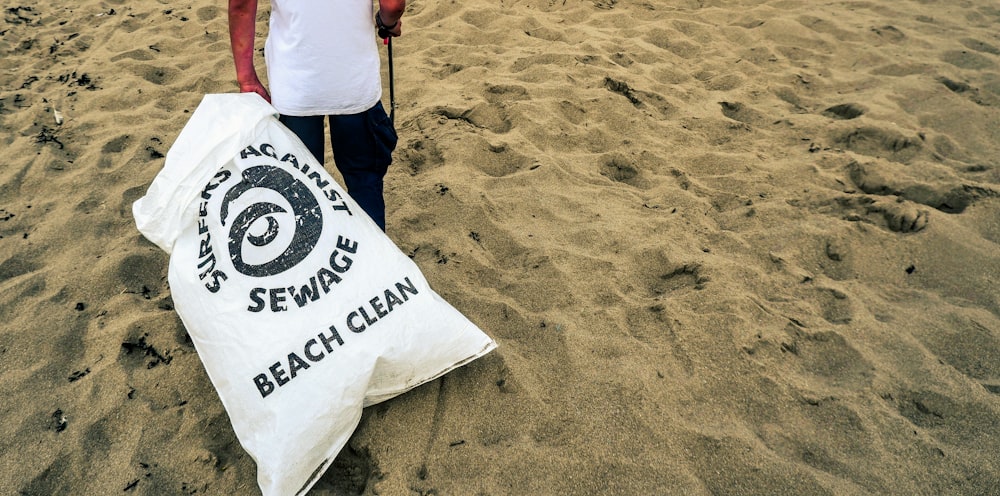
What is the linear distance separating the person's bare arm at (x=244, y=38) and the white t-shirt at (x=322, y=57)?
0.06 m

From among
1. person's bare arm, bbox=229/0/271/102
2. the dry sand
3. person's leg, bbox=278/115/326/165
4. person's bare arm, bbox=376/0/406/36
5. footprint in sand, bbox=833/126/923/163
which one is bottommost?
the dry sand

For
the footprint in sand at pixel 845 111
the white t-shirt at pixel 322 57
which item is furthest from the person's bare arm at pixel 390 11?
the footprint in sand at pixel 845 111

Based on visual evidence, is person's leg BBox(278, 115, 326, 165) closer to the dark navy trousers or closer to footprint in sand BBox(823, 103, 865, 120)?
the dark navy trousers

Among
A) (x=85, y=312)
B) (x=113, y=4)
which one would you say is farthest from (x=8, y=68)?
(x=85, y=312)

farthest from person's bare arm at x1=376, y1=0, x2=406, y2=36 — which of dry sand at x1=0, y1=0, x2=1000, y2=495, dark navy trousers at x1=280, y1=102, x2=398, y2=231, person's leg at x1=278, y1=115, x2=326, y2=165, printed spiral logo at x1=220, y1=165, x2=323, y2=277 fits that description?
dry sand at x1=0, y1=0, x2=1000, y2=495

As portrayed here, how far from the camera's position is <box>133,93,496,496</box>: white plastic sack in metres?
1.34

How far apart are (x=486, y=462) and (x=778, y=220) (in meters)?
1.45

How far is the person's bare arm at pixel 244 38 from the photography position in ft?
5.10

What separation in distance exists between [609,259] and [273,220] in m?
1.11

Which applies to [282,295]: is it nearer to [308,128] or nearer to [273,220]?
[273,220]

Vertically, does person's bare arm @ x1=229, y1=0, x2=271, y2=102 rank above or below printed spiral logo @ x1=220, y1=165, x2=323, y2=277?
above

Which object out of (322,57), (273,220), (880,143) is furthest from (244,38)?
(880,143)

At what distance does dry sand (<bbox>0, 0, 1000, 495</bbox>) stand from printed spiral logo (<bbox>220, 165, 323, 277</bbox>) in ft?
1.61

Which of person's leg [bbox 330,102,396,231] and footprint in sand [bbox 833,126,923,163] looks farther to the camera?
footprint in sand [bbox 833,126,923,163]
